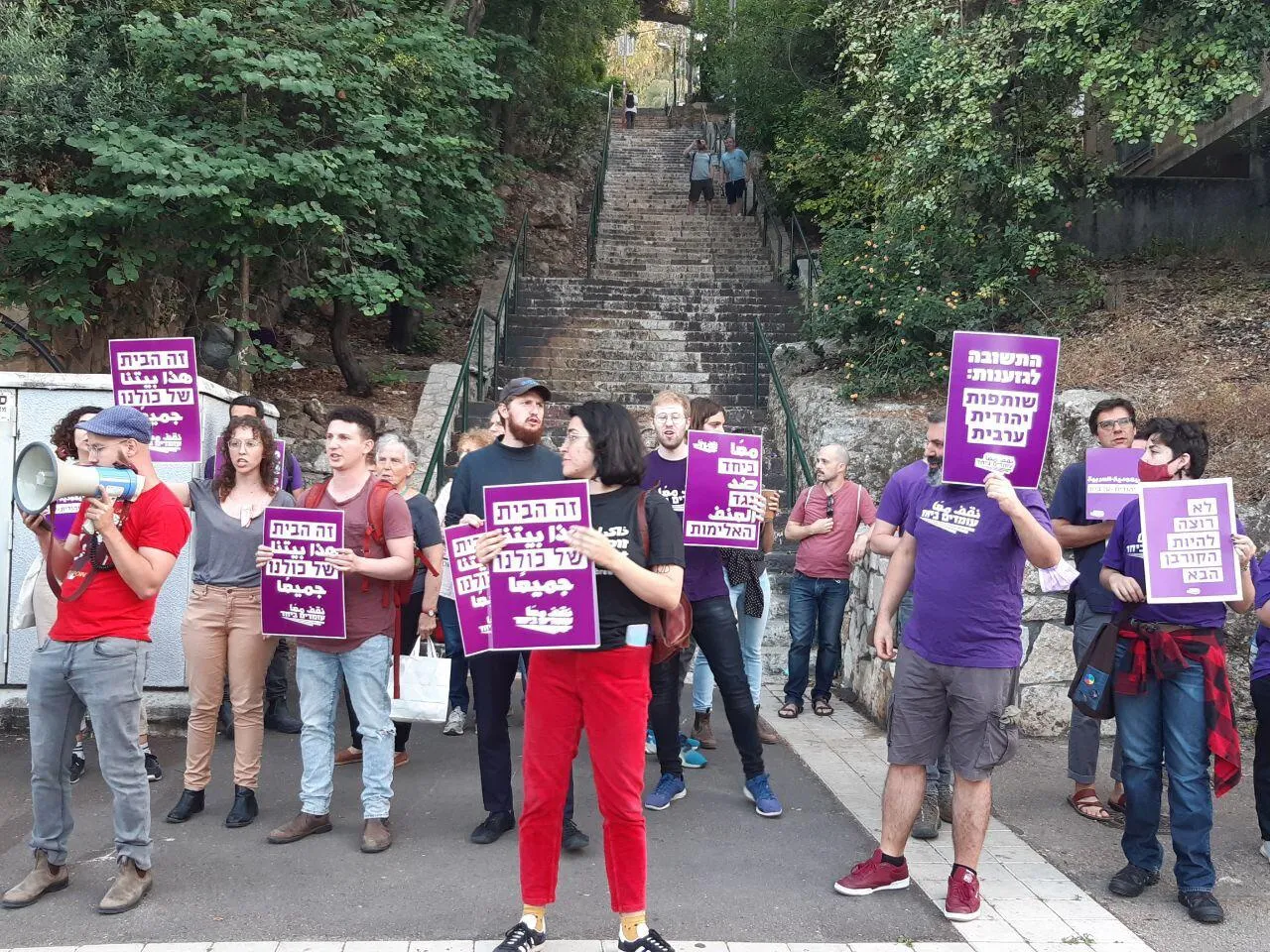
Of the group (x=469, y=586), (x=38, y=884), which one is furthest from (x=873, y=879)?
(x=38, y=884)

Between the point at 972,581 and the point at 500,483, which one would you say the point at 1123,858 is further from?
the point at 500,483

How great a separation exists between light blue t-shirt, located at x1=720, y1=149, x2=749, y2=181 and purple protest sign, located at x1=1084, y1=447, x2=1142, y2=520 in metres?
20.3

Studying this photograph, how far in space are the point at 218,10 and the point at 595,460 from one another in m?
8.27

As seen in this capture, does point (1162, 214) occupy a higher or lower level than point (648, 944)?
higher

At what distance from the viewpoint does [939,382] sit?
1354cm

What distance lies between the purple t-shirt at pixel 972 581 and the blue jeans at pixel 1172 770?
0.75 metres

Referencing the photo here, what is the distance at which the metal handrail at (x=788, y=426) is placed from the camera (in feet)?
38.7

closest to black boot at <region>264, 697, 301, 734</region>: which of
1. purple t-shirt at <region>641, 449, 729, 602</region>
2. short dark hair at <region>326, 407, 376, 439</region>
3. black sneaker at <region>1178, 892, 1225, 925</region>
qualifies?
short dark hair at <region>326, 407, 376, 439</region>

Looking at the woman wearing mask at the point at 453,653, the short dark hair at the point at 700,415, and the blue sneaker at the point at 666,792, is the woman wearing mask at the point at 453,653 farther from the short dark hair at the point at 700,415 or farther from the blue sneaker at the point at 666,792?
the blue sneaker at the point at 666,792

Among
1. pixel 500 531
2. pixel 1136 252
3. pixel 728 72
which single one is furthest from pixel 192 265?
pixel 728 72

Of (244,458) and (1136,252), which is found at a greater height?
(1136,252)

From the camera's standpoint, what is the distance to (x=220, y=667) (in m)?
5.64

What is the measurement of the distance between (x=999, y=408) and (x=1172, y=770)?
1.78m

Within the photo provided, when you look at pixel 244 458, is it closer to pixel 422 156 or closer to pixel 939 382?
pixel 422 156
